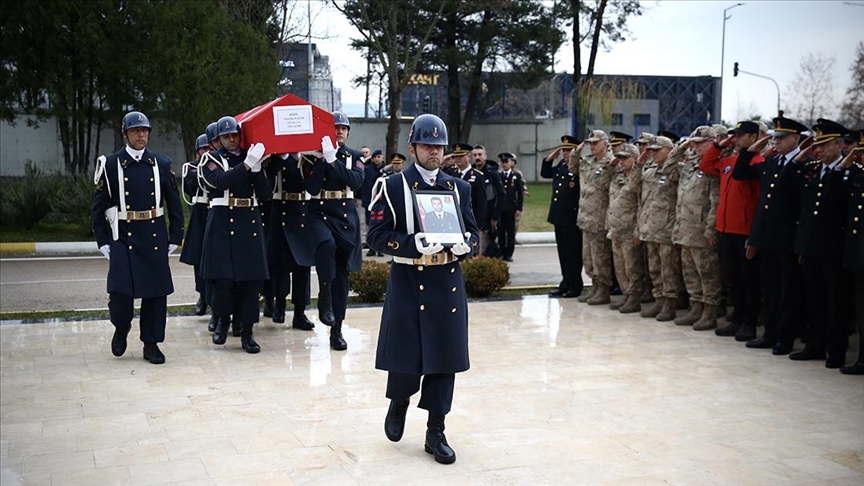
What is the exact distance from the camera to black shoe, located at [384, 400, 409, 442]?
6.07 meters

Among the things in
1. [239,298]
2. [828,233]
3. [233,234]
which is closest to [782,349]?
[828,233]

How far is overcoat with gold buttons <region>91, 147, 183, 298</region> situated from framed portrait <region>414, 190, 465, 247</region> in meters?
3.37

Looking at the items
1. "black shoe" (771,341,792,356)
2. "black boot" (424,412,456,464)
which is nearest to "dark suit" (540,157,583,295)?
"black shoe" (771,341,792,356)

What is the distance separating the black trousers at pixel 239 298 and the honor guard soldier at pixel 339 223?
0.68 metres

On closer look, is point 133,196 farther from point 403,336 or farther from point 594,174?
point 594,174

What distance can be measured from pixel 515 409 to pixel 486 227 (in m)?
9.04

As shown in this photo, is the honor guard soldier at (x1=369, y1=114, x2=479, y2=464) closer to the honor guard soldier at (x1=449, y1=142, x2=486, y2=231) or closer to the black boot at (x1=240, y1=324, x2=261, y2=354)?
the black boot at (x1=240, y1=324, x2=261, y2=354)

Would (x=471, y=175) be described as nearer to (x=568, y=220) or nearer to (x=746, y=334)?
(x=568, y=220)

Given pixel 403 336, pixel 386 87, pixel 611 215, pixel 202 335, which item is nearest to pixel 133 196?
Result: pixel 202 335

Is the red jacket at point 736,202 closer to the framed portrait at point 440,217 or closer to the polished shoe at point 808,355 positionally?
the polished shoe at point 808,355

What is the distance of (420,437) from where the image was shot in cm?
635

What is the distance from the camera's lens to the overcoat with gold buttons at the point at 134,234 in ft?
26.5

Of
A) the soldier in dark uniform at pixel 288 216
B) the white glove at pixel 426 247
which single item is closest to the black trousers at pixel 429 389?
the white glove at pixel 426 247

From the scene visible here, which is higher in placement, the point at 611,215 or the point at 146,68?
the point at 146,68
